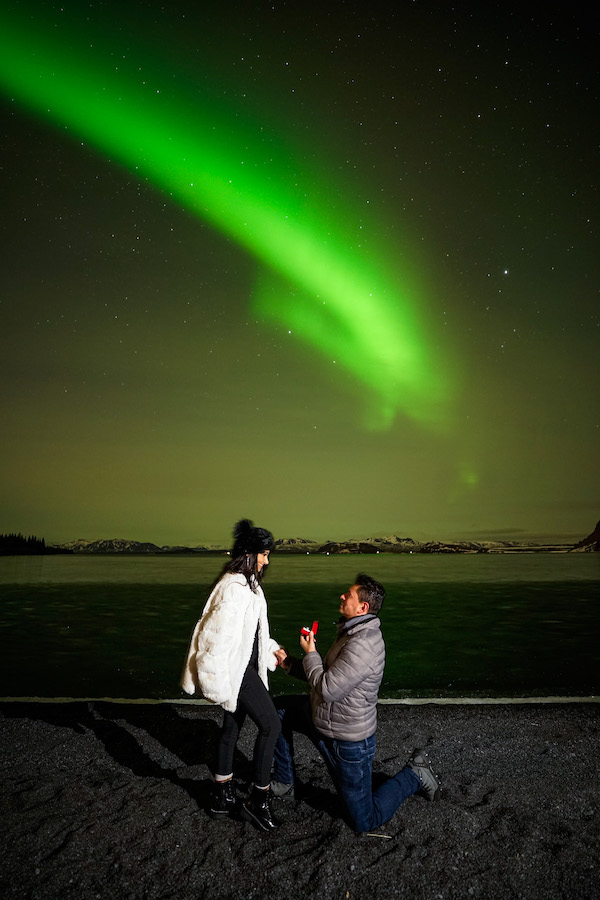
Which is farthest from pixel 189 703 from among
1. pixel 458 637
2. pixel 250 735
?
pixel 458 637

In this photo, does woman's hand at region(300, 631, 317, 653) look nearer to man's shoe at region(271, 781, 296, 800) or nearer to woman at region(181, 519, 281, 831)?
woman at region(181, 519, 281, 831)

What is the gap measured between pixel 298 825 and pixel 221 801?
1.99 feet

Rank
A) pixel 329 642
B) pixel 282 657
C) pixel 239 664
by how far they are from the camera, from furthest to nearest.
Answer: pixel 329 642
pixel 282 657
pixel 239 664

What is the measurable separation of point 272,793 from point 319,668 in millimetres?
1405

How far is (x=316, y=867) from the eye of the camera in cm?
423

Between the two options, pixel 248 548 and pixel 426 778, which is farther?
pixel 426 778

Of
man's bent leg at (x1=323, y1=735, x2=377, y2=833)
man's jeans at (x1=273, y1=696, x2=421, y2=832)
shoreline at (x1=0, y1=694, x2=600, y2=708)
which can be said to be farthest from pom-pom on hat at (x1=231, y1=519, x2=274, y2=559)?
shoreline at (x1=0, y1=694, x2=600, y2=708)

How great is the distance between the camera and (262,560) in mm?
4961

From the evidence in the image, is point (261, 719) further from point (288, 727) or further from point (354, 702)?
point (354, 702)

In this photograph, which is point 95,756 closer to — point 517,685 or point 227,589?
point 227,589

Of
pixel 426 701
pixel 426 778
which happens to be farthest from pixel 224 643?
pixel 426 701

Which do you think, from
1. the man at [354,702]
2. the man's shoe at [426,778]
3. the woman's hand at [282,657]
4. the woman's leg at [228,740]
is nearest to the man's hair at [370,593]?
the man at [354,702]

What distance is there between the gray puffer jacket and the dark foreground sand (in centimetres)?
82

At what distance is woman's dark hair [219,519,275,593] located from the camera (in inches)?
191
